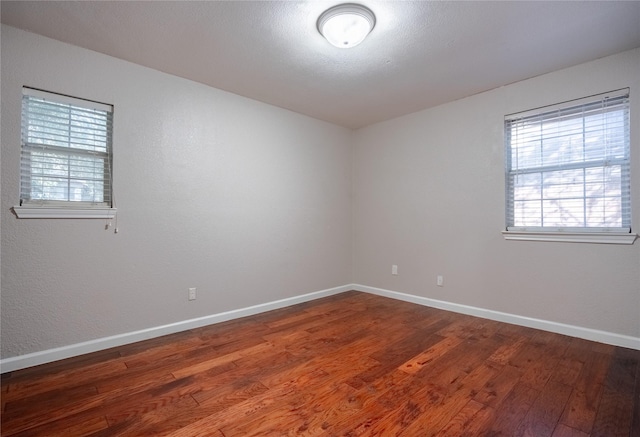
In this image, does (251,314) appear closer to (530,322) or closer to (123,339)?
(123,339)

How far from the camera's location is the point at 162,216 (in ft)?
9.30

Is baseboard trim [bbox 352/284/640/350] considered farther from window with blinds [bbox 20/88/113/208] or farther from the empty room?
window with blinds [bbox 20/88/113/208]

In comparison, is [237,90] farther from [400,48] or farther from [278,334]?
[278,334]

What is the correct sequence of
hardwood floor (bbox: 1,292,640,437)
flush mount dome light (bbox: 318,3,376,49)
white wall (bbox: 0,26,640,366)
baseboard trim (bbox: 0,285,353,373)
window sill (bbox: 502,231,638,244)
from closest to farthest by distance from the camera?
hardwood floor (bbox: 1,292,640,437) → flush mount dome light (bbox: 318,3,376,49) → baseboard trim (bbox: 0,285,353,373) → white wall (bbox: 0,26,640,366) → window sill (bbox: 502,231,638,244)

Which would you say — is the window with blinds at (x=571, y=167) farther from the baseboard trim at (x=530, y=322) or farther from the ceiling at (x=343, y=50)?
the baseboard trim at (x=530, y=322)

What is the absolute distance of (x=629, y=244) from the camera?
2.49 meters

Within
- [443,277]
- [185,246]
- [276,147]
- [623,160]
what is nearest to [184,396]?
[185,246]

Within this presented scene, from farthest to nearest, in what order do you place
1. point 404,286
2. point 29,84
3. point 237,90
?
point 404,286 → point 237,90 → point 29,84

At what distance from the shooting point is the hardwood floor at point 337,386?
1580mm

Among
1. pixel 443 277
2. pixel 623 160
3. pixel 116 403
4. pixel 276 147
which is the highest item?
pixel 276 147

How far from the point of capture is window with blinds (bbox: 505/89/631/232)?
256 centimetres

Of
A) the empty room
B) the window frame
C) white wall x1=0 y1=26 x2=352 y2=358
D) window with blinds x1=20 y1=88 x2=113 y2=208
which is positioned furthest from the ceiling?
window with blinds x1=20 y1=88 x2=113 y2=208

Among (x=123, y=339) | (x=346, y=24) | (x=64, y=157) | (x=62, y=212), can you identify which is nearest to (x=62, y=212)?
(x=62, y=212)

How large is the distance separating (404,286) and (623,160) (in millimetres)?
2521
